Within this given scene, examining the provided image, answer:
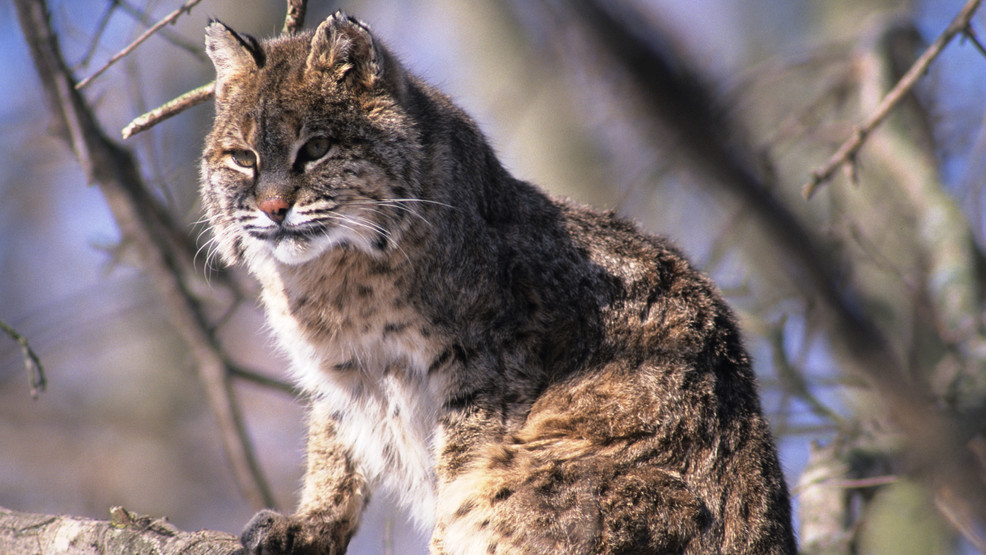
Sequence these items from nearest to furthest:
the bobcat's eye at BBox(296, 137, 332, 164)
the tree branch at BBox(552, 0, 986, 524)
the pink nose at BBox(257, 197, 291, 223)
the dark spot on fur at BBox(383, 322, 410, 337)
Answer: the tree branch at BBox(552, 0, 986, 524) < the pink nose at BBox(257, 197, 291, 223) < the bobcat's eye at BBox(296, 137, 332, 164) < the dark spot on fur at BBox(383, 322, 410, 337)

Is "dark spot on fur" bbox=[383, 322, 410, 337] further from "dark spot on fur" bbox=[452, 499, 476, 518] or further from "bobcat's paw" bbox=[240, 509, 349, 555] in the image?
"bobcat's paw" bbox=[240, 509, 349, 555]

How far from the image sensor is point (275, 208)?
147 inches

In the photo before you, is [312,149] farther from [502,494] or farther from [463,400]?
[502,494]

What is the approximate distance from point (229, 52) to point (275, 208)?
98 centimetres

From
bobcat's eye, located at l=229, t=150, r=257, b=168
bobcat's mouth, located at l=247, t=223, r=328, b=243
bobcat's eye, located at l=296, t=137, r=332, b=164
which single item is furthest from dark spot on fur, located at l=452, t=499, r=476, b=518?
bobcat's eye, located at l=229, t=150, r=257, b=168

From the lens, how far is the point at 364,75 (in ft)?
13.4

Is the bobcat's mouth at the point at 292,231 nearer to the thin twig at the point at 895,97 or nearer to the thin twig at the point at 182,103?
Answer: the thin twig at the point at 182,103

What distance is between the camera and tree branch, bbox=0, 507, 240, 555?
3520 millimetres

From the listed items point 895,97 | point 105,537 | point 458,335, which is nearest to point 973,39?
point 895,97

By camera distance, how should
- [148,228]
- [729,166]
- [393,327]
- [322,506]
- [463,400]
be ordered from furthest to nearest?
[148,228]
[322,506]
[393,327]
[463,400]
[729,166]

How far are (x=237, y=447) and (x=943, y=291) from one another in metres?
4.77

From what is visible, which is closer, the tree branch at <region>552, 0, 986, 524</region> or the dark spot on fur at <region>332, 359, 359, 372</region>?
the tree branch at <region>552, 0, 986, 524</region>

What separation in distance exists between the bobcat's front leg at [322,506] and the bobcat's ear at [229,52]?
5.39 ft

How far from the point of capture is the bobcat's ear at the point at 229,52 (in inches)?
164
